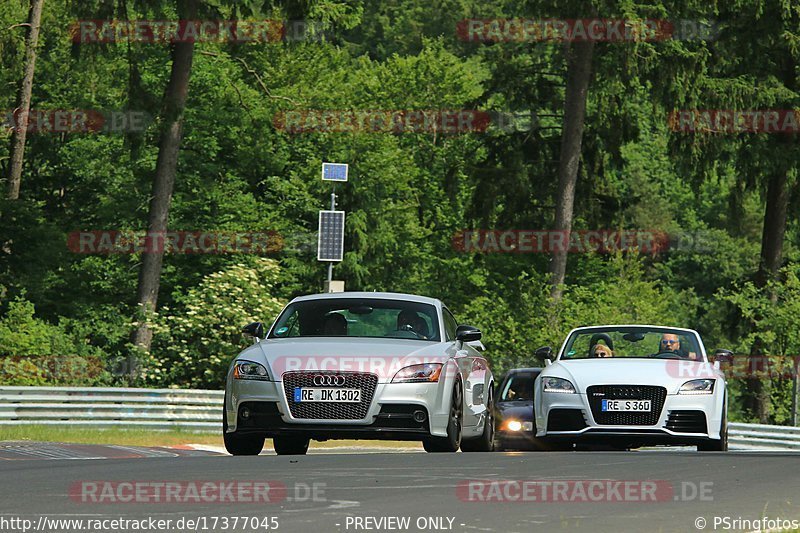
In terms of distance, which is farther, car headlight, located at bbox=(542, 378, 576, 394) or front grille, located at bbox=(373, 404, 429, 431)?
car headlight, located at bbox=(542, 378, 576, 394)

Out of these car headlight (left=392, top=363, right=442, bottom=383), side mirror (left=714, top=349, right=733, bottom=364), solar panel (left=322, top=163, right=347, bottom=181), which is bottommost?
side mirror (left=714, top=349, right=733, bottom=364)

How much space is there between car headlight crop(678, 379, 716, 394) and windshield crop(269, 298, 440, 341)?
3.37 metres

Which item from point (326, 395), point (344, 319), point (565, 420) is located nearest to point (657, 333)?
point (565, 420)

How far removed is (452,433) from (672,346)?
4.90 m

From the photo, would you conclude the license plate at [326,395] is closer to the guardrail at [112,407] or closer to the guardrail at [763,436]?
the guardrail at [112,407]

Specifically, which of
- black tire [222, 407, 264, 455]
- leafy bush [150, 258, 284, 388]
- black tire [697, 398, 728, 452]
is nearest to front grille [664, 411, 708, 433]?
black tire [697, 398, 728, 452]

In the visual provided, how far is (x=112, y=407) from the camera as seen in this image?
3206 cm

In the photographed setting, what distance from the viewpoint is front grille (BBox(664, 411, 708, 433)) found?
1830cm

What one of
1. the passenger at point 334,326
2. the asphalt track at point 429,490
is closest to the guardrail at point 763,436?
the asphalt track at point 429,490

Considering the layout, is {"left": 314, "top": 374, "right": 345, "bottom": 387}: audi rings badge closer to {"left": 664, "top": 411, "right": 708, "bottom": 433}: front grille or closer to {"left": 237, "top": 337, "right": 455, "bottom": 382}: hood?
{"left": 237, "top": 337, "right": 455, "bottom": 382}: hood

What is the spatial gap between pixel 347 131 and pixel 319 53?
9.16 m

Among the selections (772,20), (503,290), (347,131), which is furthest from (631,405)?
(347,131)

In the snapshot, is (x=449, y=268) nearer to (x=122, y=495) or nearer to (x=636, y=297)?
(x=636, y=297)

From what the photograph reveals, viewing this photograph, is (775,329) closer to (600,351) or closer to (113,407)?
(113,407)
